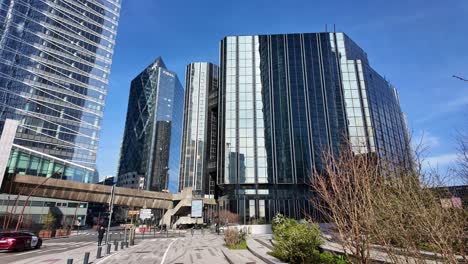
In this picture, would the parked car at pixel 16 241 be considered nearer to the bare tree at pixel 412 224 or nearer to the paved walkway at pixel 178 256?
the paved walkway at pixel 178 256

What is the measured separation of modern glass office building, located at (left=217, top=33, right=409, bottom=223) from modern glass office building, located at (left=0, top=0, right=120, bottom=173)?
47653 millimetres

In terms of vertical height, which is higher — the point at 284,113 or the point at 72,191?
the point at 284,113

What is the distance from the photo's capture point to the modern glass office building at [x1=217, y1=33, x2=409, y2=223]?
62.8m

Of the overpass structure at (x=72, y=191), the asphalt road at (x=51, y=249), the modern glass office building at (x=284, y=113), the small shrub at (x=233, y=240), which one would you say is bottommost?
the asphalt road at (x=51, y=249)

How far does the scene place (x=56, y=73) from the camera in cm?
8825

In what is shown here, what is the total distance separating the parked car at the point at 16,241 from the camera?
1952 cm

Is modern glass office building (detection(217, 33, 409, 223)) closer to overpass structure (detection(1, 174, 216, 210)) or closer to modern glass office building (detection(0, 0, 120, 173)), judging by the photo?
overpass structure (detection(1, 174, 216, 210))

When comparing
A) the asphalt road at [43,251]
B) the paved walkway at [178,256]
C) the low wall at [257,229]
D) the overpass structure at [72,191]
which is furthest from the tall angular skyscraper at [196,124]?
the paved walkway at [178,256]

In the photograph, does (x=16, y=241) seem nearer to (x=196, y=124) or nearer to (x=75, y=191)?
(x=75, y=191)

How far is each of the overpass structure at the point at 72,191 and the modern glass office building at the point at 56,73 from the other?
3063 centimetres

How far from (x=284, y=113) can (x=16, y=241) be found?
5772 cm

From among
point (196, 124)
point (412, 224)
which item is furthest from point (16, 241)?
point (196, 124)

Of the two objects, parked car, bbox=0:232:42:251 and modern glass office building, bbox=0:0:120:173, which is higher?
modern glass office building, bbox=0:0:120:173

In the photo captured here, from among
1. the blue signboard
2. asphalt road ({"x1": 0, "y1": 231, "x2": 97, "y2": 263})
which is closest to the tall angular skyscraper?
the blue signboard
